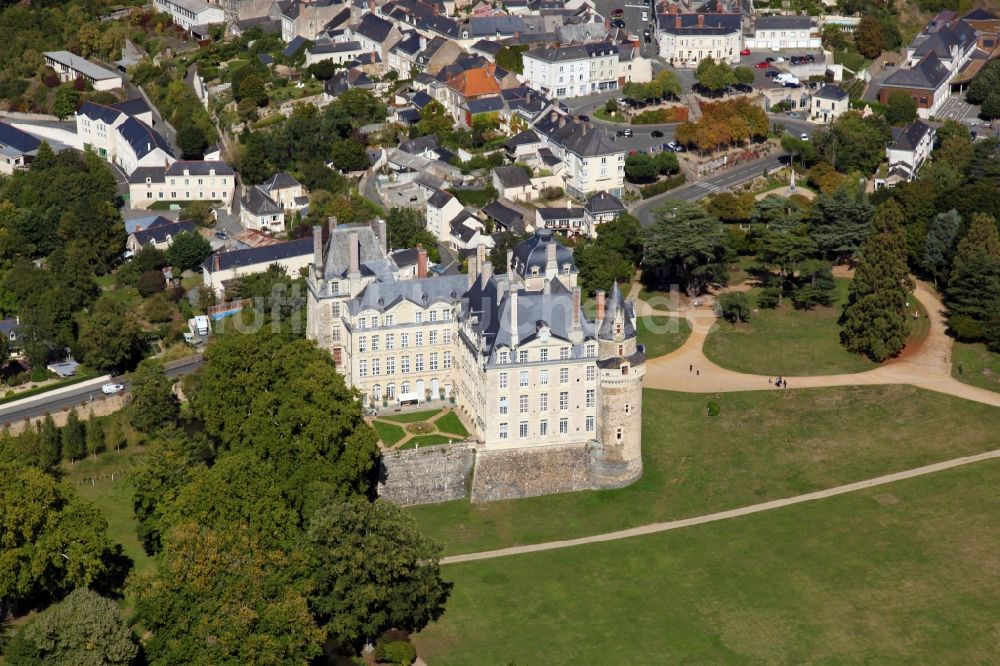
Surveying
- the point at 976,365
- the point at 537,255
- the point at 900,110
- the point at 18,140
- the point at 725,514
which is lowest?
the point at 725,514

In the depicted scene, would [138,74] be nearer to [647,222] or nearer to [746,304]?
[647,222]

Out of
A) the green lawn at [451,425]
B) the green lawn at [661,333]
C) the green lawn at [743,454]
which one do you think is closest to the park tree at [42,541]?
the green lawn at [743,454]

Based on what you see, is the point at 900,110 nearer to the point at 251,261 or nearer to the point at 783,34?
the point at 783,34

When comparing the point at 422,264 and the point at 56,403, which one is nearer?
the point at 422,264

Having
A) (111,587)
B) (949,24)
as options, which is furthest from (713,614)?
(949,24)

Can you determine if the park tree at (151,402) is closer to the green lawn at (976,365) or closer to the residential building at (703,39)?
the green lawn at (976,365)

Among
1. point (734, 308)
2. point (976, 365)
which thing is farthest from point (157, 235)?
point (976, 365)

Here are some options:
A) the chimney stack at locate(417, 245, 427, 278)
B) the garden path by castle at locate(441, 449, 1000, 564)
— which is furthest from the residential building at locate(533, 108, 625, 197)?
the garden path by castle at locate(441, 449, 1000, 564)
